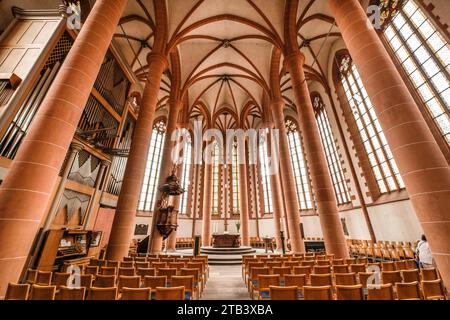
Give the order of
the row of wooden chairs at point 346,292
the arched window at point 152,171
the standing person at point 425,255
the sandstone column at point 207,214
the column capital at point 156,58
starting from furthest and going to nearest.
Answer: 1. the arched window at point 152,171
2. the sandstone column at point 207,214
3. the column capital at point 156,58
4. the standing person at point 425,255
5. the row of wooden chairs at point 346,292

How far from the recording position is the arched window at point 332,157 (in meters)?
13.8

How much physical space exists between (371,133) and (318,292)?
12.1m

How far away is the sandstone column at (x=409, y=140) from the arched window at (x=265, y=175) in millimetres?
15008

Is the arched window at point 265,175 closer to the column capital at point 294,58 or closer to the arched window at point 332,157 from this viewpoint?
the arched window at point 332,157

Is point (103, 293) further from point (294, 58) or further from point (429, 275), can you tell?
point (294, 58)

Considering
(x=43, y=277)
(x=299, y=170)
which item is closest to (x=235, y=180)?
(x=299, y=170)

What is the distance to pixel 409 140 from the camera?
11.0 feet

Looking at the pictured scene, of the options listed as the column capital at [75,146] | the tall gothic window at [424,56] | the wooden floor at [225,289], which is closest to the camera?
the wooden floor at [225,289]

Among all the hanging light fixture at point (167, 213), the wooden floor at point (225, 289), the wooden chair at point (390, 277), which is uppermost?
the hanging light fixture at point (167, 213)

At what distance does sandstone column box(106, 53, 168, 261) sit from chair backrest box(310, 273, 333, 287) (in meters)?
6.05

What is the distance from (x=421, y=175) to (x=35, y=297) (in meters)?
6.23

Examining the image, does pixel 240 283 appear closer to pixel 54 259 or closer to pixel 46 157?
pixel 46 157

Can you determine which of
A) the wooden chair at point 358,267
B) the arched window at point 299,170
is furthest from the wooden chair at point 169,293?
the arched window at point 299,170

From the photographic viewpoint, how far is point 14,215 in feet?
9.55
